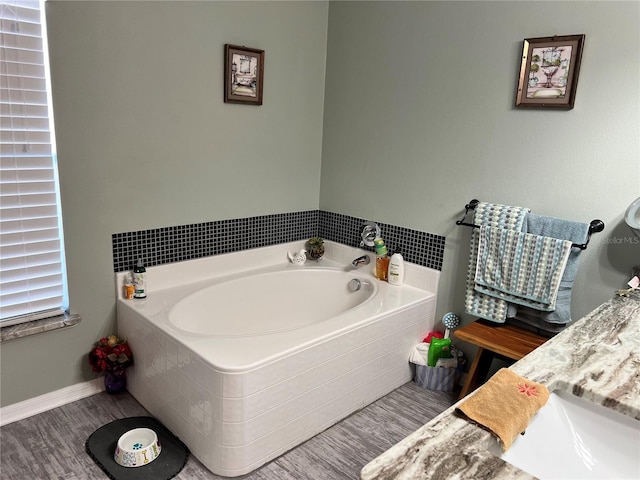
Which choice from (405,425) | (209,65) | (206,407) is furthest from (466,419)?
(209,65)

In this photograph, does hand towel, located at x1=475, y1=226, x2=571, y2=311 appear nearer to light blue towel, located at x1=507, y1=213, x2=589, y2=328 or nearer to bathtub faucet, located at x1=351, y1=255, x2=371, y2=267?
light blue towel, located at x1=507, y1=213, x2=589, y2=328

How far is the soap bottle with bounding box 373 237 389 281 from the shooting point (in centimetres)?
297

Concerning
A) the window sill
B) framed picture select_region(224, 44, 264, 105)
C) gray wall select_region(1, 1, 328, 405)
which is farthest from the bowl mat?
framed picture select_region(224, 44, 264, 105)

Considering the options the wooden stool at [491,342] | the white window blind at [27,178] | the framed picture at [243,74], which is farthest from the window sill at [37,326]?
the wooden stool at [491,342]

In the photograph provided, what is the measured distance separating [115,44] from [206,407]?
5.57ft

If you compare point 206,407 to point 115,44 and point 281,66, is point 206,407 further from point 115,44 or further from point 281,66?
point 281,66

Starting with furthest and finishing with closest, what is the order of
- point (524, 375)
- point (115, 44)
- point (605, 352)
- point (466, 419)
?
point (115, 44) < point (605, 352) < point (524, 375) < point (466, 419)

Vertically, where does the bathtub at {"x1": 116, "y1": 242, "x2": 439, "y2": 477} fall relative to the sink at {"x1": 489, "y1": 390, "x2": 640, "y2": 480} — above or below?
below

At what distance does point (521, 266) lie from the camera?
2.33 meters

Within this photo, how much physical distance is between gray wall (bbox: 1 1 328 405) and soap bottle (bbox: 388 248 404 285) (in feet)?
2.89

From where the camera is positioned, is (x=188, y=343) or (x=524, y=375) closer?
(x=524, y=375)

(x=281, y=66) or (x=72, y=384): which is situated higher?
(x=281, y=66)

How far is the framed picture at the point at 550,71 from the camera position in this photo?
2.19 metres

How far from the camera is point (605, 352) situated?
1.50 metres
